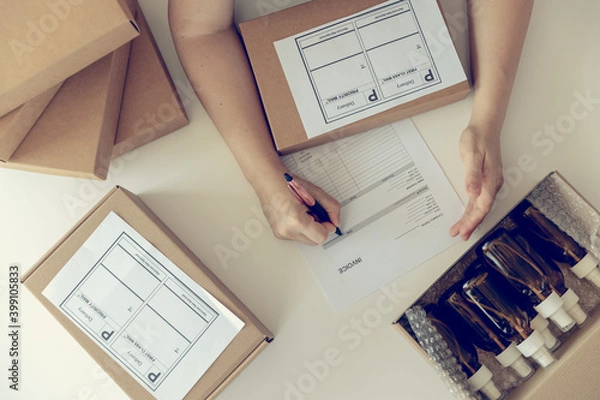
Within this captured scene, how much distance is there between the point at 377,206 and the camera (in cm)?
68

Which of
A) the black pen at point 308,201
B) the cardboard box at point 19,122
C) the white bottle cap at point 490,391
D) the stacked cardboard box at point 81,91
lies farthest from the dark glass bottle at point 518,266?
the cardboard box at point 19,122

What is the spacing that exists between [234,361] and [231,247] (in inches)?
6.4

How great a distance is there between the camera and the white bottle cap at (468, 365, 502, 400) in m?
0.60

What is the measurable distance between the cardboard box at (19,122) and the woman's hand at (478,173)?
1.79 ft

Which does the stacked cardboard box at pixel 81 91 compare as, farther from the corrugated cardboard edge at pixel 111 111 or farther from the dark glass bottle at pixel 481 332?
the dark glass bottle at pixel 481 332

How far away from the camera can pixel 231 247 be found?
2.25ft

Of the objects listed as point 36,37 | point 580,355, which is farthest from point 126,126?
point 580,355

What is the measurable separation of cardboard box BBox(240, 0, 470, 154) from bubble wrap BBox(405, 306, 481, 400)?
0.27m

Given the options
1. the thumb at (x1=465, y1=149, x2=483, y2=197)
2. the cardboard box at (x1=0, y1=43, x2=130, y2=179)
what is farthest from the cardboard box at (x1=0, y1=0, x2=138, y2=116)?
the thumb at (x1=465, y1=149, x2=483, y2=197)

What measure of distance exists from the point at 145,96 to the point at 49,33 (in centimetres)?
21

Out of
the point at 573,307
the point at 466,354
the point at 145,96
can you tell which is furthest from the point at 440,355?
the point at 145,96

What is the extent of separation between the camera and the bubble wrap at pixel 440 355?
0.57 metres

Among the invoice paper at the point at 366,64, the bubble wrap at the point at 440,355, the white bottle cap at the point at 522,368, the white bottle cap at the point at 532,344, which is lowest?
the white bottle cap at the point at 522,368

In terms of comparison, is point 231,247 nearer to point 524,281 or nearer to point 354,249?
point 354,249
